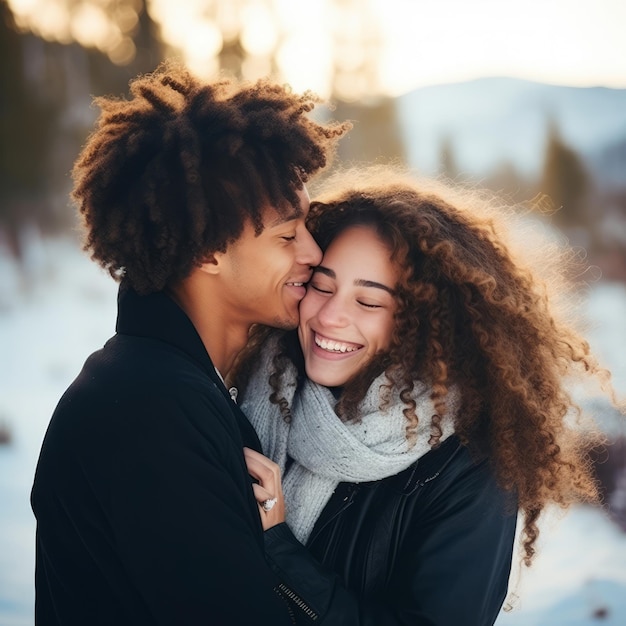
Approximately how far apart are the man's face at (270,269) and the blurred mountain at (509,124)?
10301mm

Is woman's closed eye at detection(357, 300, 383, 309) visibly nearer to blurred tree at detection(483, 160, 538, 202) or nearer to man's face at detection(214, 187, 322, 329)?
man's face at detection(214, 187, 322, 329)

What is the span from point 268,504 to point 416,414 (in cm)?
51

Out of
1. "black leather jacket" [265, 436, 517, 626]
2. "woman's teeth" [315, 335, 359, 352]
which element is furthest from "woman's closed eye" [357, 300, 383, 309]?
"black leather jacket" [265, 436, 517, 626]

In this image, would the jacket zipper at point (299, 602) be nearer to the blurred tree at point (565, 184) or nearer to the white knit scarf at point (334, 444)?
the white knit scarf at point (334, 444)

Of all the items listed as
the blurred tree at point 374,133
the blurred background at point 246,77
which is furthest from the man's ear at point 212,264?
the blurred tree at point 374,133

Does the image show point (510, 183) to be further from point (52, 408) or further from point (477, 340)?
point (477, 340)

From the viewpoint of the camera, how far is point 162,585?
1861 mm

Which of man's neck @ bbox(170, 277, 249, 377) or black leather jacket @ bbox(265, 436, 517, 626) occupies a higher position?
man's neck @ bbox(170, 277, 249, 377)

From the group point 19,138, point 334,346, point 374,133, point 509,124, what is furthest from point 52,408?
point 509,124

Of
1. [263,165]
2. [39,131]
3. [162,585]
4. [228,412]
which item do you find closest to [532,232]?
[263,165]

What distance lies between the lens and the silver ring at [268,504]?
224cm

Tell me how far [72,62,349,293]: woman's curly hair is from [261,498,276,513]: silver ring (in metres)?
0.65

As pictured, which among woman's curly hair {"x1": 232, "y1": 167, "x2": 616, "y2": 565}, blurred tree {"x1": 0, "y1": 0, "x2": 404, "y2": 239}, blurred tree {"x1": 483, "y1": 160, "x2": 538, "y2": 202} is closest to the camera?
woman's curly hair {"x1": 232, "y1": 167, "x2": 616, "y2": 565}

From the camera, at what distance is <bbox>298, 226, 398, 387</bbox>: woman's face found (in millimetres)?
2605
